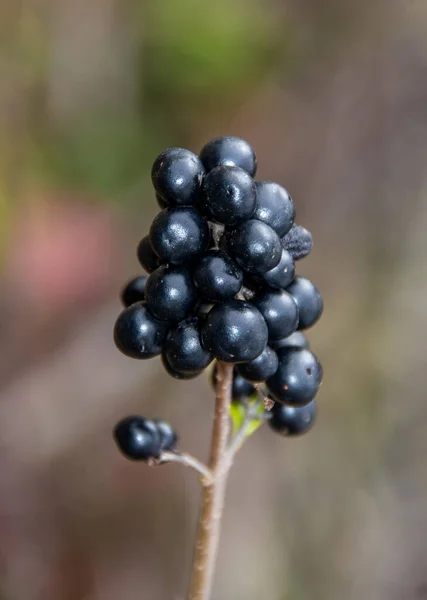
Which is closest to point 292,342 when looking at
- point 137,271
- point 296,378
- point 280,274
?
point 296,378

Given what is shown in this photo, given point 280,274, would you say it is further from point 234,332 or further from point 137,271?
point 137,271

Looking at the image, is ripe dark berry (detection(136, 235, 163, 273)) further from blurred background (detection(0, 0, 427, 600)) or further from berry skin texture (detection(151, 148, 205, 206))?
blurred background (detection(0, 0, 427, 600))

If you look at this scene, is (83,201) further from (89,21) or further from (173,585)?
(173,585)

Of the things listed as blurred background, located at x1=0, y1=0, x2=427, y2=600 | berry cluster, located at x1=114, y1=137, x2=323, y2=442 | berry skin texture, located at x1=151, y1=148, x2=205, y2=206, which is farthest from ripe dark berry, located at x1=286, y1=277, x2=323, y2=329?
blurred background, located at x1=0, y1=0, x2=427, y2=600

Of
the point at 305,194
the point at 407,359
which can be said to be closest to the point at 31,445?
the point at 407,359

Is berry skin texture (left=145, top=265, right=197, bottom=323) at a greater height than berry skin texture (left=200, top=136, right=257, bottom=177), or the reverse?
berry skin texture (left=200, top=136, right=257, bottom=177)

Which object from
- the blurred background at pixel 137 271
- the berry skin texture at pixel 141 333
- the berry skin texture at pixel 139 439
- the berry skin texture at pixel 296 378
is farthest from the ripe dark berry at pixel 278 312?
the blurred background at pixel 137 271

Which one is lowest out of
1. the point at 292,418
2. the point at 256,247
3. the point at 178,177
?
the point at 292,418

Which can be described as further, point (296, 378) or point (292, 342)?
point (292, 342)
